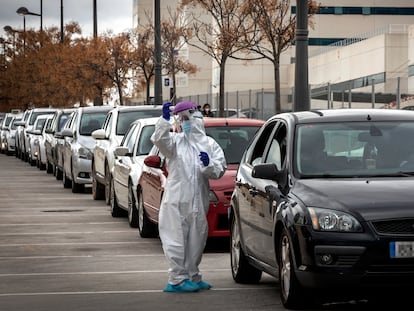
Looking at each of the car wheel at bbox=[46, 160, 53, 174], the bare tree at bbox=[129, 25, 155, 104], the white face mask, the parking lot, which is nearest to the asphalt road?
the parking lot

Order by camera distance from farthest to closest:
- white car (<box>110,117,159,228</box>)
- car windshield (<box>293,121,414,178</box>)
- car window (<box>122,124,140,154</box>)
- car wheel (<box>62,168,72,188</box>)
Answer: car wheel (<box>62,168,72,188</box>), car window (<box>122,124,140,154</box>), white car (<box>110,117,159,228</box>), car windshield (<box>293,121,414,178</box>)

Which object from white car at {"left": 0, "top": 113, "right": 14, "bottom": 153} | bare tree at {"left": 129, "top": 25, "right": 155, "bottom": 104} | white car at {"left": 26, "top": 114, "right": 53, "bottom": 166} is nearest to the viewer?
white car at {"left": 26, "top": 114, "right": 53, "bottom": 166}

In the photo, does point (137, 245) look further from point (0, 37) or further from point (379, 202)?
point (0, 37)

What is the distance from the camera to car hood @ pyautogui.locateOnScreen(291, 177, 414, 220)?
1002cm

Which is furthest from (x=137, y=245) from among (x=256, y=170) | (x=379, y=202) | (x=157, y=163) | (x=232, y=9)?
(x=232, y=9)

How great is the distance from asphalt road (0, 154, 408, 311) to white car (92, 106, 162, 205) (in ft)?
3.03

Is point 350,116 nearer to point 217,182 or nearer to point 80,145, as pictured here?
point 217,182

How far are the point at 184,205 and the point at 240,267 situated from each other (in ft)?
2.82

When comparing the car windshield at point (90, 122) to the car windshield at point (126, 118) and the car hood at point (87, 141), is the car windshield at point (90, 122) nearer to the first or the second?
the car hood at point (87, 141)

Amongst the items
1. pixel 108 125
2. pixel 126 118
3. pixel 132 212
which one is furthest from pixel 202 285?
pixel 108 125

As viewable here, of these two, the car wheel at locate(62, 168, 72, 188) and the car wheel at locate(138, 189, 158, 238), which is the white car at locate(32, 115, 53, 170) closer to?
the car wheel at locate(62, 168, 72, 188)

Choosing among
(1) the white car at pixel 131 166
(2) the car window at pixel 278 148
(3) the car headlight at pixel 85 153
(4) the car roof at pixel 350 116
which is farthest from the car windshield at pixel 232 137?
(3) the car headlight at pixel 85 153

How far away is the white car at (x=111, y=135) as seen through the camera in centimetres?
2452

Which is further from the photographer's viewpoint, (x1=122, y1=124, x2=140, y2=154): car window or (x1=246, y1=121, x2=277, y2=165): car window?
(x1=122, y1=124, x2=140, y2=154): car window
